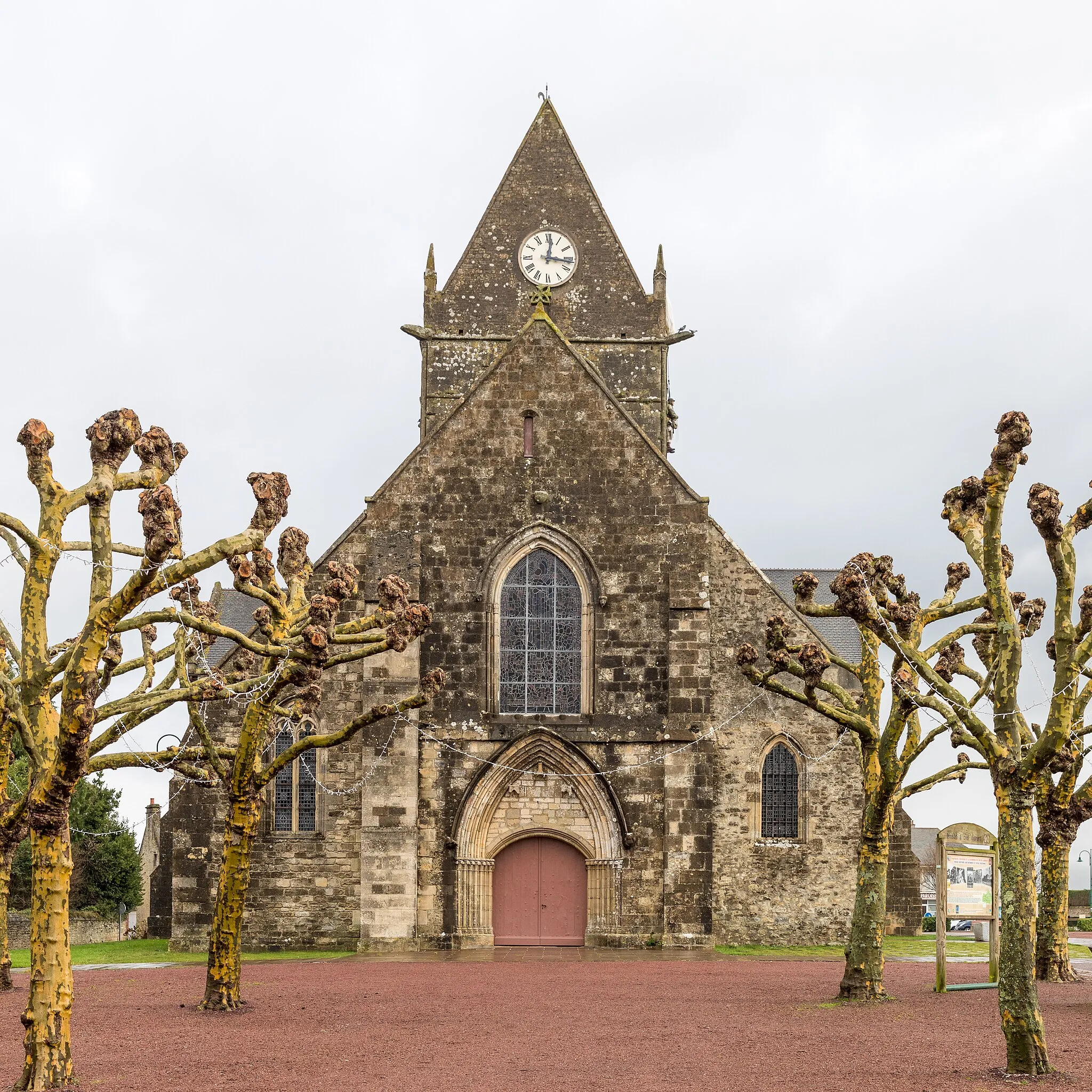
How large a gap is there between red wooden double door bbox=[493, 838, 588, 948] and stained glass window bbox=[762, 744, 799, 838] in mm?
3741

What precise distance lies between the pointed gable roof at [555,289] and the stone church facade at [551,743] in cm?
702

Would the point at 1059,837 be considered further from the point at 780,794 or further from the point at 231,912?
the point at 231,912

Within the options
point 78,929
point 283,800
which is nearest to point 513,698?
point 283,800

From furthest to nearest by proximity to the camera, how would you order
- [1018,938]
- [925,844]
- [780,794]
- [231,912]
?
[925,844]
[780,794]
[231,912]
[1018,938]

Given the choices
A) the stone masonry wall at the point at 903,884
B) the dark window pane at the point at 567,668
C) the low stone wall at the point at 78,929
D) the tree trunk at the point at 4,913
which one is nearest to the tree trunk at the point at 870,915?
the dark window pane at the point at 567,668

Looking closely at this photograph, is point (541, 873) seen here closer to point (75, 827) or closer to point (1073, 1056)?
point (1073, 1056)

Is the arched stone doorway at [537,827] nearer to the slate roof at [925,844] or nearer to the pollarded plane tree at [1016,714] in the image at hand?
the pollarded plane tree at [1016,714]

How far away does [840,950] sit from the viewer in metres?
26.6

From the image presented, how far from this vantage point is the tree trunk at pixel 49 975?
38.1ft

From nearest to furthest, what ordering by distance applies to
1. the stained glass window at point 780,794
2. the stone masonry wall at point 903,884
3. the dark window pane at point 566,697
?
the dark window pane at point 566,697, the stained glass window at point 780,794, the stone masonry wall at point 903,884

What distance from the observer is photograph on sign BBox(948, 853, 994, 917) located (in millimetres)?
19328

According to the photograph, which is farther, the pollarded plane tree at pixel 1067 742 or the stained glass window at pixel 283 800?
the stained glass window at pixel 283 800

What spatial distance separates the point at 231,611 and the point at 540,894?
11.6 meters

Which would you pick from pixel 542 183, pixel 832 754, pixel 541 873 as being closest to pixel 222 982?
pixel 541 873
